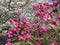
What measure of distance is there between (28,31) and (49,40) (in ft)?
1.17

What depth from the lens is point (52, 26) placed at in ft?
11.8

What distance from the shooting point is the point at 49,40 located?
12.1 feet

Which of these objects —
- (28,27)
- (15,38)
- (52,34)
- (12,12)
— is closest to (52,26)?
(52,34)

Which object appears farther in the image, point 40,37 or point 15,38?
point 15,38

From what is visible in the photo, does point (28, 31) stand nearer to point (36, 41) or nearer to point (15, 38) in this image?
point (36, 41)

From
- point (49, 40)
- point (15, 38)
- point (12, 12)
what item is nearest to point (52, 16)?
point (49, 40)

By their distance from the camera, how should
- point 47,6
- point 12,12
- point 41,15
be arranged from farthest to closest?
point 12,12, point 47,6, point 41,15

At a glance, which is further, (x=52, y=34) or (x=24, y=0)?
(x=24, y=0)

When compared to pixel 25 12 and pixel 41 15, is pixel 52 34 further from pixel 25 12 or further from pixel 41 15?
pixel 25 12

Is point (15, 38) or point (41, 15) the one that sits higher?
point (41, 15)

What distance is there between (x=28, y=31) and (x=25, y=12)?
5.36ft

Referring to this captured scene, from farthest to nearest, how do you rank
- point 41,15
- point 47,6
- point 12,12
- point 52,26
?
point 12,12 < point 47,6 < point 41,15 < point 52,26

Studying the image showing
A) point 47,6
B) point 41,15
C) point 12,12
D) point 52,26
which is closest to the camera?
point 52,26

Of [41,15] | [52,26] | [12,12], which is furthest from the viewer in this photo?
[12,12]
